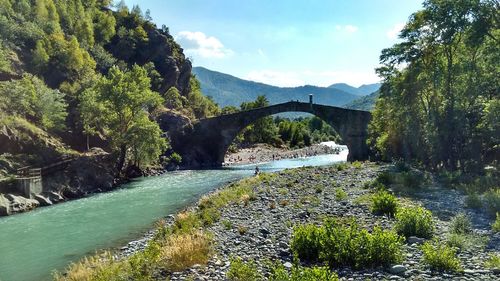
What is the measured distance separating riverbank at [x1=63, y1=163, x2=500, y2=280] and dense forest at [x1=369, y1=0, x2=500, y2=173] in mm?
8487

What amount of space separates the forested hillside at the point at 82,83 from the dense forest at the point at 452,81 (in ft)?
115

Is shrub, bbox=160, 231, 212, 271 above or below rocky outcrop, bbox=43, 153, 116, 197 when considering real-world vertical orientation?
above

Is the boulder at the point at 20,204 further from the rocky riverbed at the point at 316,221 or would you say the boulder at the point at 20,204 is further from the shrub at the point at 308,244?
the shrub at the point at 308,244

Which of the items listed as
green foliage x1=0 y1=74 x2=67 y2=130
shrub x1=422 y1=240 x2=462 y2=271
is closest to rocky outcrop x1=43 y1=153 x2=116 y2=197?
green foliage x1=0 y1=74 x2=67 y2=130

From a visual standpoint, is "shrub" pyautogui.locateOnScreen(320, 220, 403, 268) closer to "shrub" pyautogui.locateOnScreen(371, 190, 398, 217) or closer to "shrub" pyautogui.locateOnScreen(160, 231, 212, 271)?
"shrub" pyautogui.locateOnScreen(160, 231, 212, 271)

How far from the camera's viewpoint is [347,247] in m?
12.8

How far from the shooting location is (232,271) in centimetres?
1178

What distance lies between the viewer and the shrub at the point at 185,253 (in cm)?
1330

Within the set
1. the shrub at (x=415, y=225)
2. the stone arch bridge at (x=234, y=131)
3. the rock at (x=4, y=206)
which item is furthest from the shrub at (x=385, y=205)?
the stone arch bridge at (x=234, y=131)

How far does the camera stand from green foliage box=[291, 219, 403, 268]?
40.4 feet

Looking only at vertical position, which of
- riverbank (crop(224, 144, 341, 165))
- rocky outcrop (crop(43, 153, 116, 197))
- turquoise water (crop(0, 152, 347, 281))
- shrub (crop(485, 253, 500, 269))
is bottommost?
riverbank (crop(224, 144, 341, 165))

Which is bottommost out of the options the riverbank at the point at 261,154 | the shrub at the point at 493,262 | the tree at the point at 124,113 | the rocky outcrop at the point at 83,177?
the riverbank at the point at 261,154

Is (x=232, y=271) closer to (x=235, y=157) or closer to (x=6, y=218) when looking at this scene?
(x=6, y=218)

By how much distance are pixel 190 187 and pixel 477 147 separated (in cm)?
3179
